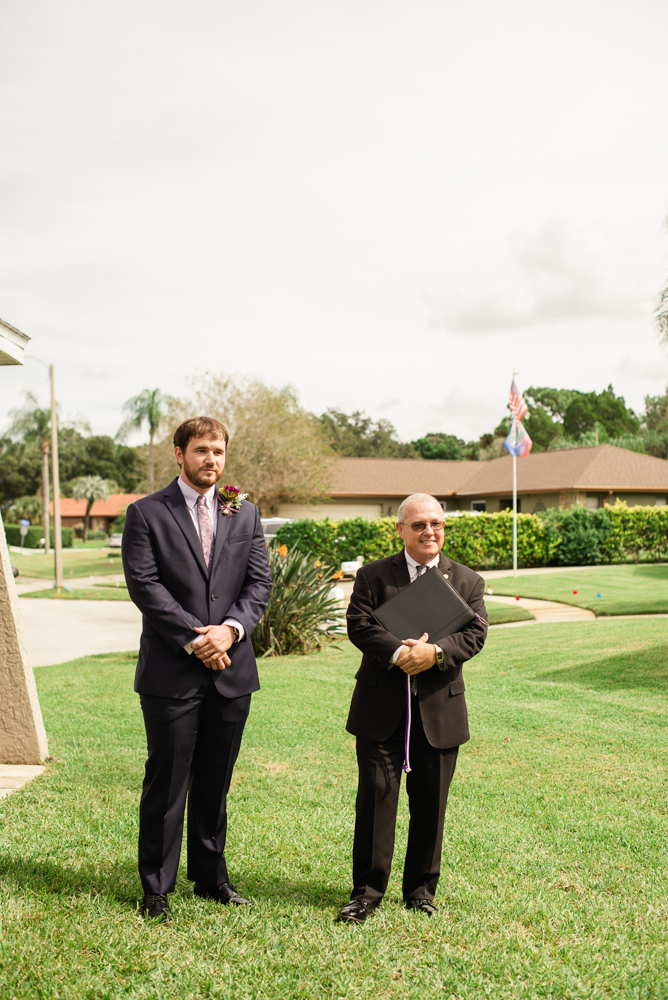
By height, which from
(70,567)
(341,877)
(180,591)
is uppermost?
(180,591)

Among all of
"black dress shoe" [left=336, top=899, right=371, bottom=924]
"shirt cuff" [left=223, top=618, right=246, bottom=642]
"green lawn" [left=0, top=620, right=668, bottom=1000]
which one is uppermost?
"shirt cuff" [left=223, top=618, right=246, bottom=642]

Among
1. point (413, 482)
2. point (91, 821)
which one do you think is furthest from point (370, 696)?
point (413, 482)

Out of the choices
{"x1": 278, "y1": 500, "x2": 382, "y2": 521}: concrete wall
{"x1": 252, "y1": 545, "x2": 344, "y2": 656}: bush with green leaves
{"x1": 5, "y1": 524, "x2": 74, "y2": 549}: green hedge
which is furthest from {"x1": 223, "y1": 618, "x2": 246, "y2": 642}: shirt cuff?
{"x1": 5, "y1": 524, "x2": 74, "y2": 549}: green hedge

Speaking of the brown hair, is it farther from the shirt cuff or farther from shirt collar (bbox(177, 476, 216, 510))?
the shirt cuff

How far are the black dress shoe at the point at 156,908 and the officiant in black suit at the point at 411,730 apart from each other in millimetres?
724

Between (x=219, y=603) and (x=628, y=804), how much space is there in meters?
2.96

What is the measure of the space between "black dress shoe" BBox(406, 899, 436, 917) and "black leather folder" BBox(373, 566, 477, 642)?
1150 millimetres

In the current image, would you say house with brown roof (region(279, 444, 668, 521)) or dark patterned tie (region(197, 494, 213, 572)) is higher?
house with brown roof (region(279, 444, 668, 521))

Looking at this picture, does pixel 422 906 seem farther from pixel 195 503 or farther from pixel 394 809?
pixel 195 503

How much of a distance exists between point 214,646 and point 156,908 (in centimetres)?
113

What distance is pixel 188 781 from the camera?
3.43 m

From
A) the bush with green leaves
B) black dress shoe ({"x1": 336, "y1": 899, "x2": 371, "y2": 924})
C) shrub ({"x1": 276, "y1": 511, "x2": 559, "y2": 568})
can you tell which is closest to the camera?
black dress shoe ({"x1": 336, "y1": 899, "x2": 371, "y2": 924})

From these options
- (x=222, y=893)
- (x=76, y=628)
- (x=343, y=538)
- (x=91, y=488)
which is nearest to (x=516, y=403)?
(x=343, y=538)

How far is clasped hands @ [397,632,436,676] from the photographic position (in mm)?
3207
